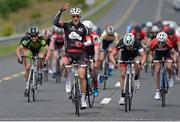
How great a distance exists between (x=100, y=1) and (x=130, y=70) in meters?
77.2

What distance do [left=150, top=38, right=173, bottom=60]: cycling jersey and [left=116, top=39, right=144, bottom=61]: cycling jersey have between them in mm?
870

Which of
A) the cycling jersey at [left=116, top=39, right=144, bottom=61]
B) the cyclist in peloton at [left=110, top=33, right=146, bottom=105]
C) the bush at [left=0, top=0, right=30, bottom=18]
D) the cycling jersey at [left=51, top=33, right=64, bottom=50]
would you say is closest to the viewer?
the cyclist in peloton at [left=110, top=33, right=146, bottom=105]

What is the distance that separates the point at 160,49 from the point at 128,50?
117 cm

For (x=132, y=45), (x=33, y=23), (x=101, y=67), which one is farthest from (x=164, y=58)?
(x=33, y=23)

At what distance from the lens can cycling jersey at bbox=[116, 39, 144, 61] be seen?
1605cm

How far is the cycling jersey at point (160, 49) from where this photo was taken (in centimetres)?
1702

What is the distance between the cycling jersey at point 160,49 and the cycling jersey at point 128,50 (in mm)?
870

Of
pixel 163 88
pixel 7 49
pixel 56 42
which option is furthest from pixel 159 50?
pixel 7 49

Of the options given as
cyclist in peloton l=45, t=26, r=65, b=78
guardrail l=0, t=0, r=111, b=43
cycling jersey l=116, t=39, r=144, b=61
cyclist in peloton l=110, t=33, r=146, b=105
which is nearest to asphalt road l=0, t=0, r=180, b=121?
cyclist in peloton l=45, t=26, r=65, b=78

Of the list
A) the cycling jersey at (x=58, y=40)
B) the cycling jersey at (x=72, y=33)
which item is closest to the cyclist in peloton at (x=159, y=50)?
the cycling jersey at (x=72, y=33)

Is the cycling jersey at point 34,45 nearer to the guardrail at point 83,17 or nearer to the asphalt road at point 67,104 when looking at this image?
the asphalt road at point 67,104

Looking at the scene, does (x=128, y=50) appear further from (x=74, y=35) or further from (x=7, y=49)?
(x=7, y=49)

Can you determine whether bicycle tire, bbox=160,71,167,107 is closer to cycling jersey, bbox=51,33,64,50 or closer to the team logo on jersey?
the team logo on jersey

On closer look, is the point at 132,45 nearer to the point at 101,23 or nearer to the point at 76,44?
the point at 76,44
